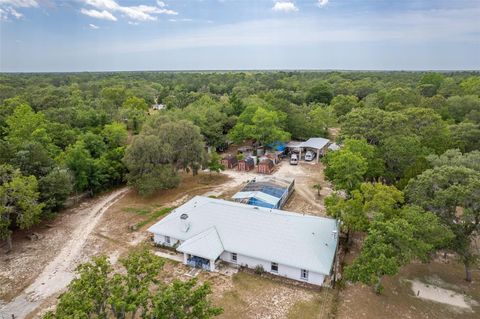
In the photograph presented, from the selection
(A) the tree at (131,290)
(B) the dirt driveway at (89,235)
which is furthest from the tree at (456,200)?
(A) the tree at (131,290)

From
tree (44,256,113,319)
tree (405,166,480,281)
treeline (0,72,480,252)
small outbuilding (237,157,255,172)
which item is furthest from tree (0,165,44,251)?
tree (405,166,480,281)

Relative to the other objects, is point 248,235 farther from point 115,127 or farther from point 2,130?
point 2,130

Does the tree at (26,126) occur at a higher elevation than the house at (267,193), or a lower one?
higher

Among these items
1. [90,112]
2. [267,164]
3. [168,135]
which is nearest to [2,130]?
[90,112]

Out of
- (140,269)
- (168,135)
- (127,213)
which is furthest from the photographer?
(168,135)

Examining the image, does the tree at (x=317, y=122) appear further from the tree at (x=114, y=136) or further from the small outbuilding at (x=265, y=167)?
the tree at (x=114, y=136)

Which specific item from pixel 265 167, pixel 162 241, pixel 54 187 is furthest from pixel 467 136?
pixel 54 187

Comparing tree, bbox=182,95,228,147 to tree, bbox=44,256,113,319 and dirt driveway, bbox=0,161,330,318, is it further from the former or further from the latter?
tree, bbox=44,256,113,319
